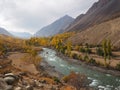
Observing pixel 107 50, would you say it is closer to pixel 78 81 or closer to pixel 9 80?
pixel 78 81

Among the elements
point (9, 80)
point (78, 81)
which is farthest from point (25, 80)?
point (78, 81)

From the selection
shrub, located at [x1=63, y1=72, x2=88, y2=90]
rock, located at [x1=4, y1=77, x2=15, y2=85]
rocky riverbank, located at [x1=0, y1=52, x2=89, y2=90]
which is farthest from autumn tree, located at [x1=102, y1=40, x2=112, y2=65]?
rock, located at [x1=4, y1=77, x2=15, y2=85]

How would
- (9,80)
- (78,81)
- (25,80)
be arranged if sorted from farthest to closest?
(78,81) < (25,80) < (9,80)

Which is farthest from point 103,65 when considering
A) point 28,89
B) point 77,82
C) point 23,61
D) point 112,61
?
point 28,89

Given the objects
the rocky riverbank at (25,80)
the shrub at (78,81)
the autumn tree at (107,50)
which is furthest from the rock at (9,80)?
the autumn tree at (107,50)

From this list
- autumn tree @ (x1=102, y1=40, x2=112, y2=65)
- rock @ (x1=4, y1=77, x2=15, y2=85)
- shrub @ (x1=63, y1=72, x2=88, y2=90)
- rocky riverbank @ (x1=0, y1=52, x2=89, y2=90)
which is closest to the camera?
rock @ (x1=4, y1=77, x2=15, y2=85)

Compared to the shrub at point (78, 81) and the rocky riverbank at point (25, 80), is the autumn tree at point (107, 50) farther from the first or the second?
the shrub at point (78, 81)

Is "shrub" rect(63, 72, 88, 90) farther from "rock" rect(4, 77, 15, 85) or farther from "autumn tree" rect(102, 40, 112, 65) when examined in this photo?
"autumn tree" rect(102, 40, 112, 65)

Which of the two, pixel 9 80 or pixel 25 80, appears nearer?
pixel 9 80

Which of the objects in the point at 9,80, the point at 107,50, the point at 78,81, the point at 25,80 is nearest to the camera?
the point at 9,80

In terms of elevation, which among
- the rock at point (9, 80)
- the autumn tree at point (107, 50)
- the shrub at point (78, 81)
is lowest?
the shrub at point (78, 81)

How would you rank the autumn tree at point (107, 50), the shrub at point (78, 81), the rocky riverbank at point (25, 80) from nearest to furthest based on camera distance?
the rocky riverbank at point (25, 80) → the shrub at point (78, 81) → the autumn tree at point (107, 50)

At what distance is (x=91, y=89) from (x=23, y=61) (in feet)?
215

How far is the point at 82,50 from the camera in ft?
608
